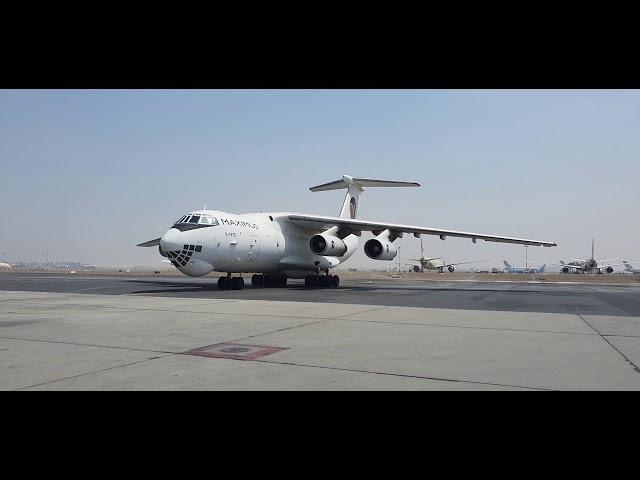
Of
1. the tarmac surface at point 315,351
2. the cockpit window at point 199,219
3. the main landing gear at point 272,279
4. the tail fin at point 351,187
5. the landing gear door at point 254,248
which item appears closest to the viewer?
the tarmac surface at point 315,351

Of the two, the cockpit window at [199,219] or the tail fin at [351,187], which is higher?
the tail fin at [351,187]

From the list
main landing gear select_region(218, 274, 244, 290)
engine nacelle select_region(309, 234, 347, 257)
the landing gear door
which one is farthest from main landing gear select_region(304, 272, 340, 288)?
main landing gear select_region(218, 274, 244, 290)

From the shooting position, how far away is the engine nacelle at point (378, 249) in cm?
2503

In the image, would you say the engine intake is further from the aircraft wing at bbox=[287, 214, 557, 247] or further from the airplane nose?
the airplane nose

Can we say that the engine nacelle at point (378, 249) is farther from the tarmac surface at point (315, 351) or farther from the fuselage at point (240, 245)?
the tarmac surface at point (315, 351)

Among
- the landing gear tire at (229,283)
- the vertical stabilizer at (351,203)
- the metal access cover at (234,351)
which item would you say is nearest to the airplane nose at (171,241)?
the landing gear tire at (229,283)

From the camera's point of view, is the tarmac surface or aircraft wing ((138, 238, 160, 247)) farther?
aircraft wing ((138, 238, 160, 247))

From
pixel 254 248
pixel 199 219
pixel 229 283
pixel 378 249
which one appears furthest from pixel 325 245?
pixel 199 219

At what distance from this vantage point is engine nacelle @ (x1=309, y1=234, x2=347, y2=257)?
24.6 meters

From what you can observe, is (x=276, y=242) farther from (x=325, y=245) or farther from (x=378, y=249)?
(x=378, y=249)
